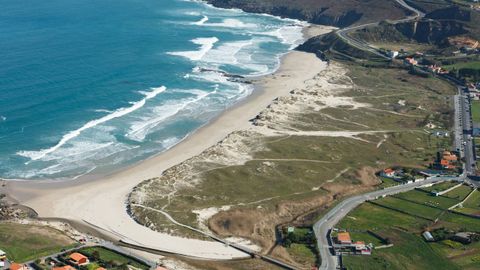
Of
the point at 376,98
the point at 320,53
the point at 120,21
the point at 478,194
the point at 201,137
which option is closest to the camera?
the point at 478,194

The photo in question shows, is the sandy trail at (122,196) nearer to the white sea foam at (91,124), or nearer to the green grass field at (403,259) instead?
the white sea foam at (91,124)

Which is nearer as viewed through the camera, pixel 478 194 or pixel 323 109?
pixel 478 194

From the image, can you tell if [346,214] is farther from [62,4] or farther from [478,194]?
[62,4]

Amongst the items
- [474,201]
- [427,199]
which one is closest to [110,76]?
[427,199]

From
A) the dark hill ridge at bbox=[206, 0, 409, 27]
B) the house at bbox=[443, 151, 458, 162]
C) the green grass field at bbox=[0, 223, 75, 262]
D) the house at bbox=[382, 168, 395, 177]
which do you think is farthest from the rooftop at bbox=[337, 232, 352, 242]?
the dark hill ridge at bbox=[206, 0, 409, 27]

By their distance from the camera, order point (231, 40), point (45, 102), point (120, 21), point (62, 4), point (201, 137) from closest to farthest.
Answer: point (201, 137) → point (45, 102) → point (231, 40) → point (120, 21) → point (62, 4)

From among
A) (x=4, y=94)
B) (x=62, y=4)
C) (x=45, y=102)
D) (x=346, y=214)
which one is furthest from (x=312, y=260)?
(x=62, y=4)

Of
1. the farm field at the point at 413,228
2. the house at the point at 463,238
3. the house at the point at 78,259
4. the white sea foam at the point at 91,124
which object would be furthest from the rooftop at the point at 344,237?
the white sea foam at the point at 91,124
